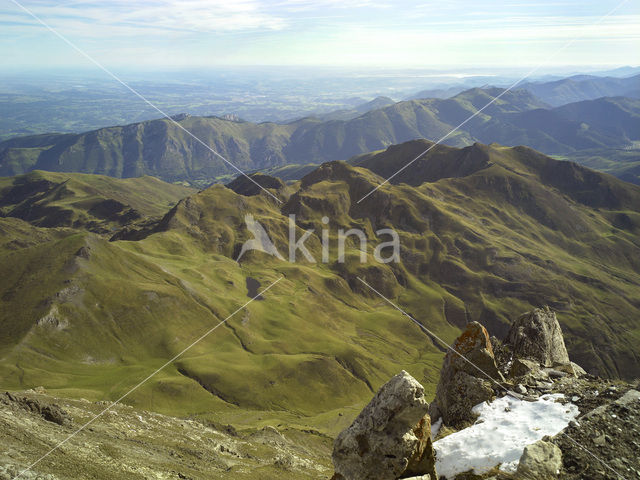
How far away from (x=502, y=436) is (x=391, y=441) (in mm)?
6591

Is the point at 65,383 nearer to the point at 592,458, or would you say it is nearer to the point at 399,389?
the point at 399,389

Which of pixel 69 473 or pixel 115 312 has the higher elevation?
pixel 69 473

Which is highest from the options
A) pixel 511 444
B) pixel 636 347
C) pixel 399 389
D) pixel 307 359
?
pixel 399 389

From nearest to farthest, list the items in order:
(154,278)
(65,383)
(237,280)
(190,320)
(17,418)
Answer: (17,418) → (65,383) → (190,320) → (154,278) → (237,280)

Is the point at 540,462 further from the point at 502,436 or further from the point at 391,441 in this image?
the point at 391,441

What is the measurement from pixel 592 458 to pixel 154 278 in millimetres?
154668

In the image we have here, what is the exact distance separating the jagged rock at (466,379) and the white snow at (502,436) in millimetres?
2125

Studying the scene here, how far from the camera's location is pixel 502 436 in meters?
19.6

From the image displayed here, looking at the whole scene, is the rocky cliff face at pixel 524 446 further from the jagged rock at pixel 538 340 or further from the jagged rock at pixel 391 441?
the jagged rock at pixel 538 340

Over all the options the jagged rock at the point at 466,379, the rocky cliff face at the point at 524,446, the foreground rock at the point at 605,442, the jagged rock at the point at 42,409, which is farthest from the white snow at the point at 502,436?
the jagged rock at the point at 42,409

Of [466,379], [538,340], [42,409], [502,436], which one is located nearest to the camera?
[502,436]

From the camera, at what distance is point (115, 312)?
12569 cm

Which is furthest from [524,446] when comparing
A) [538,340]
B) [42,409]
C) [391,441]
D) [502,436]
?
[42,409]

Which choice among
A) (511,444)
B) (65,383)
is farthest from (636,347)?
(65,383)
